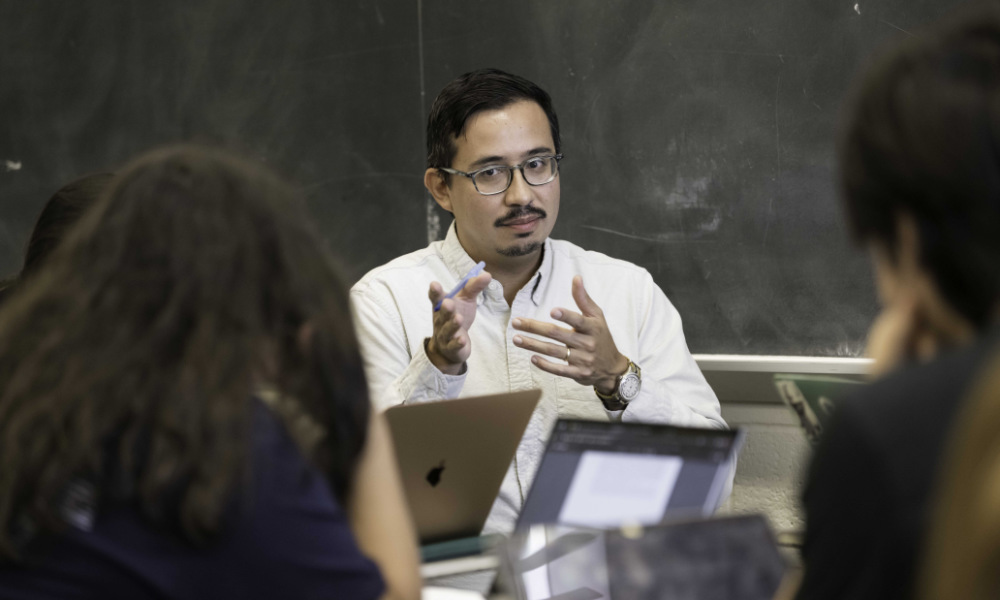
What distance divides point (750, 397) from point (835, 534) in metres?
1.55

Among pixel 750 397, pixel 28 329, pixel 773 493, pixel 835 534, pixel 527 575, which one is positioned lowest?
pixel 773 493

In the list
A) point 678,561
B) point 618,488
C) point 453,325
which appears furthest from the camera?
point 453,325

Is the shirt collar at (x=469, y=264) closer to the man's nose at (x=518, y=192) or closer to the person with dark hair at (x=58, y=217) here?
the man's nose at (x=518, y=192)

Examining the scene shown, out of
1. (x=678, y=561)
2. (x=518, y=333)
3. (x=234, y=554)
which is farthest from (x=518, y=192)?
(x=234, y=554)

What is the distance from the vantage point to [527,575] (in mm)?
1029

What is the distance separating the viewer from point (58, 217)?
1.54 metres

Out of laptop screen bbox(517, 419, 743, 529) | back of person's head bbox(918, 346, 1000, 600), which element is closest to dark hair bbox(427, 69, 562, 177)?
laptop screen bbox(517, 419, 743, 529)

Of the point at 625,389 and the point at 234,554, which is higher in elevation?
the point at 234,554

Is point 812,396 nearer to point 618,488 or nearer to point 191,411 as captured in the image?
point 618,488

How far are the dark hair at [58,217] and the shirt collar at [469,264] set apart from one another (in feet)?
2.58

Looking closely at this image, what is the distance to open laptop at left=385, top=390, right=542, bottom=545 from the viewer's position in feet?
4.14

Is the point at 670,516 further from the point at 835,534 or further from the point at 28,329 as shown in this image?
the point at 28,329

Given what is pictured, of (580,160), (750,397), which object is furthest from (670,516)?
(580,160)

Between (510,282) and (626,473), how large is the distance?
1.05 m
